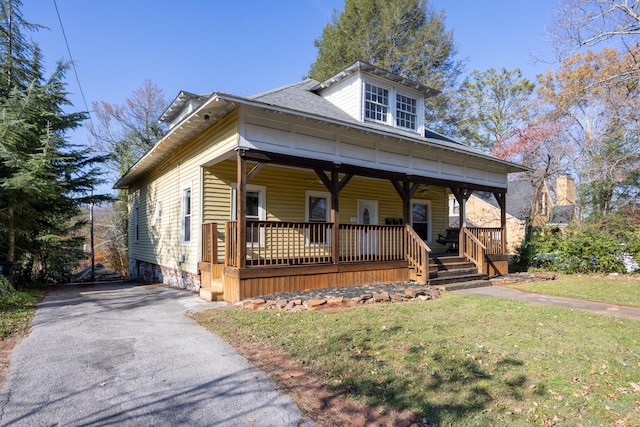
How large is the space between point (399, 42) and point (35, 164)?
21906mm

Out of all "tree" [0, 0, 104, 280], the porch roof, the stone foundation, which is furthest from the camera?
the stone foundation

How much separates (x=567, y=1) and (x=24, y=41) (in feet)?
56.3

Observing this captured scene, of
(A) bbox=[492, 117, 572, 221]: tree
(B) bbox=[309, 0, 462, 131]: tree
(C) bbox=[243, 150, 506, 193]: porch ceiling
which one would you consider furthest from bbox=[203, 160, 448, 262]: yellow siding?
(B) bbox=[309, 0, 462, 131]: tree

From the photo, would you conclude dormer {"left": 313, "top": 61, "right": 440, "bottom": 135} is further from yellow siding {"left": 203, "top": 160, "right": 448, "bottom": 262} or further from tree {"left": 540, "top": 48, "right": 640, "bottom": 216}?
tree {"left": 540, "top": 48, "right": 640, "bottom": 216}

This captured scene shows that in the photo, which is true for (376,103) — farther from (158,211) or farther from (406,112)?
(158,211)

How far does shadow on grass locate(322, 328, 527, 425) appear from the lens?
312 cm

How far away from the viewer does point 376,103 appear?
11.2 metres

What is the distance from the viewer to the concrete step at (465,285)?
916 centimetres

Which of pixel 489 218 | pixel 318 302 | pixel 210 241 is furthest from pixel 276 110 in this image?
pixel 489 218

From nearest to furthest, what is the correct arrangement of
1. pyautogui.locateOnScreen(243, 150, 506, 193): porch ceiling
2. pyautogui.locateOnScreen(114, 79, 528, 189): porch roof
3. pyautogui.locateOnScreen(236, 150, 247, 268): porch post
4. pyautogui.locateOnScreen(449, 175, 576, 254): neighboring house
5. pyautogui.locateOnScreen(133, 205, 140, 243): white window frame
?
pyautogui.locateOnScreen(236, 150, 247, 268): porch post
pyautogui.locateOnScreen(114, 79, 528, 189): porch roof
pyautogui.locateOnScreen(243, 150, 506, 193): porch ceiling
pyautogui.locateOnScreen(133, 205, 140, 243): white window frame
pyautogui.locateOnScreen(449, 175, 576, 254): neighboring house

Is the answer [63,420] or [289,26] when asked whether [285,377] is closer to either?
[63,420]

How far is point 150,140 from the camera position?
22094mm

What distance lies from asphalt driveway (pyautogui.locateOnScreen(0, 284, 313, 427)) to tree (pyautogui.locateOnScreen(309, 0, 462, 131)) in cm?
2221

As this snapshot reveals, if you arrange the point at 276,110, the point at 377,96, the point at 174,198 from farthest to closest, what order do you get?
the point at 377,96 < the point at 174,198 < the point at 276,110
